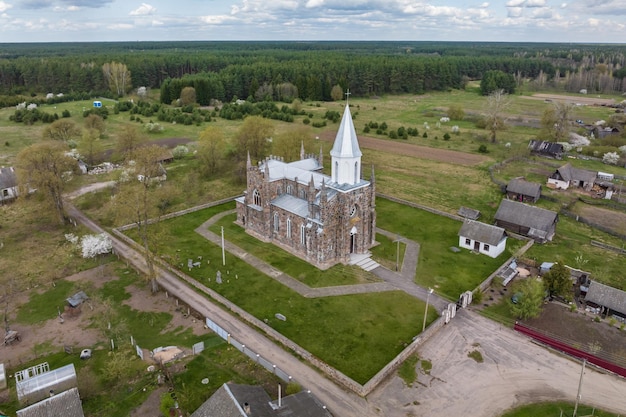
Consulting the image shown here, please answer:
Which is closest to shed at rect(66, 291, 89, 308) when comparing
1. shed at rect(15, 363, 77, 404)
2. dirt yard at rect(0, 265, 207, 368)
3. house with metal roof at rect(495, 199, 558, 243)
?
dirt yard at rect(0, 265, 207, 368)

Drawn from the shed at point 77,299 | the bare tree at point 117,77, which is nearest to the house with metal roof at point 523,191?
the shed at point 77,299

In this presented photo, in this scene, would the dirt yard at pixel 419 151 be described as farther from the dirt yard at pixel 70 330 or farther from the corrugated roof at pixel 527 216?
the dirt yard at pixel 70 330

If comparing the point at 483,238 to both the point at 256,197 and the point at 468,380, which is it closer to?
the point at 468,380

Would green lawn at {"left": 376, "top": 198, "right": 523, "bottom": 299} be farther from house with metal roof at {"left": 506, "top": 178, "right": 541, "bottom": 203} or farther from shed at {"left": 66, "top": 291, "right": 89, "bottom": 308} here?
shed at {"left": 66, "top": 291, "right": 89, "bottom": 308}

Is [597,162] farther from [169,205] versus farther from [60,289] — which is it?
[60,289]

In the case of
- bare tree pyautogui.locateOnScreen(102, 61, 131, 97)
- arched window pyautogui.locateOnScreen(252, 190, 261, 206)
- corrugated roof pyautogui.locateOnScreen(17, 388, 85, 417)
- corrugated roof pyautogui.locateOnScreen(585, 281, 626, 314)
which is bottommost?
corrugated roof pyautogui.locateOnScreen(17, 388, 85, 417)

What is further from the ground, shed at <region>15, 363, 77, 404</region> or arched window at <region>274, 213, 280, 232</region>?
arched window at <region>274, 213, 280, 232</region>
